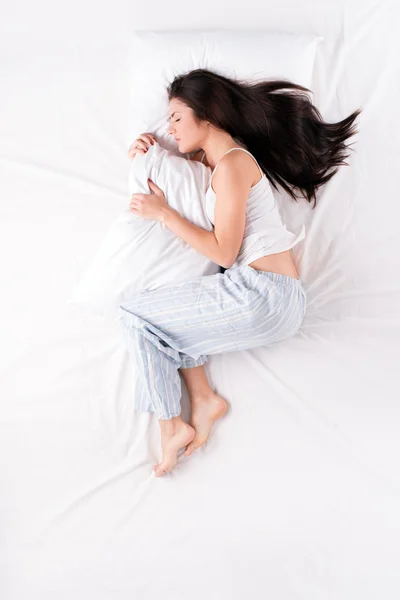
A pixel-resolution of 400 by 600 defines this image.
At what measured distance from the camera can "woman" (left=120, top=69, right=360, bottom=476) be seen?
4.62 ft

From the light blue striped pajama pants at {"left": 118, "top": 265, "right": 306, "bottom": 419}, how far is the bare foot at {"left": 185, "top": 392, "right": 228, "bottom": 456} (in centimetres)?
5

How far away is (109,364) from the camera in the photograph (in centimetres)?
151

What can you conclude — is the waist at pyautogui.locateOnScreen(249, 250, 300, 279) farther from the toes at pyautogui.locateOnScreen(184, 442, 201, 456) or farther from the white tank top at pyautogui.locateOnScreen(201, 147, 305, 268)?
the toes at pyautogui.locateOnScreen(184, 442, 201, 456)

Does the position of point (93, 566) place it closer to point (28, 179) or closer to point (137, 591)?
point (137, 591)

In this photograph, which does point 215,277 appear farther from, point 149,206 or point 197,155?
point 197,155

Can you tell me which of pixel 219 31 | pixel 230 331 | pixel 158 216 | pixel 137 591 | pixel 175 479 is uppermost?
pixel 219 31

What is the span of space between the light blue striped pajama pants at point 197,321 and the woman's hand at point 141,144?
0.36m

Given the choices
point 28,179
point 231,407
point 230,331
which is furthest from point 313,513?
point 28,179

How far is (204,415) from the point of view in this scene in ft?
4.73

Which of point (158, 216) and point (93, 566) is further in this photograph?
point (158, 216)

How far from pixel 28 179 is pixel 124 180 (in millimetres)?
272

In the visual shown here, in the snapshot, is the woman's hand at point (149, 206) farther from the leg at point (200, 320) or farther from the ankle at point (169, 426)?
the ankle at point (169, 426)

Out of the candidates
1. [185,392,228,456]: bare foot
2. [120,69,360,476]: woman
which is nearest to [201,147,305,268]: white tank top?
[120,69,360,476]: woman

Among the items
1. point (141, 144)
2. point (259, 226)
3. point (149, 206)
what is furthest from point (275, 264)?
point (141, 144)
